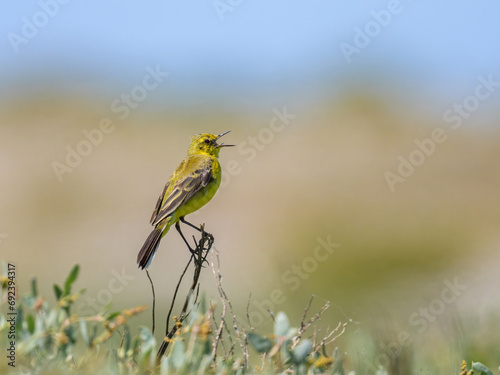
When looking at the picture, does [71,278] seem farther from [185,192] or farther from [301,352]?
[185,192]

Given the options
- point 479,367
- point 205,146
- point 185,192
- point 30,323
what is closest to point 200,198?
point 185,192

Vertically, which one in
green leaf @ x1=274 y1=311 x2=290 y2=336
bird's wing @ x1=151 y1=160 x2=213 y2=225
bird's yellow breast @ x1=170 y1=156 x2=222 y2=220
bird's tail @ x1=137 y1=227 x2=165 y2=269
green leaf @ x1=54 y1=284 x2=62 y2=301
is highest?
bird's wing @ x1=151 y1=160 x2=213 y2=225

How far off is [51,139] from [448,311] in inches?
618

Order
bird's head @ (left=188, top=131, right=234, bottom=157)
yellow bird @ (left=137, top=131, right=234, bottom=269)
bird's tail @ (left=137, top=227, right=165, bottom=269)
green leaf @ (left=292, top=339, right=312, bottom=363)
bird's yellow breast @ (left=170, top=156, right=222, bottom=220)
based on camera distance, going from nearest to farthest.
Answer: green leaf @ (left=292, top=339, right=312, bottom=363)
bird's tail @ (left=137, top=227, right=165, bottom=269)
yellow bird @ (left=137, top=131, right=234, bottom=269)
bird's yellow breast @ (left=170, top=156, right=222, bottom=220)
bird's head @ (left=188, top=131, right=234, bottom=157)

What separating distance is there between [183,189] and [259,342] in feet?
10.7

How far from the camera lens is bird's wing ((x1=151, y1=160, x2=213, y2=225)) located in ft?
19.2

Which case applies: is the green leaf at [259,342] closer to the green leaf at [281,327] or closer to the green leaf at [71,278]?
the green leaf at [281,327]

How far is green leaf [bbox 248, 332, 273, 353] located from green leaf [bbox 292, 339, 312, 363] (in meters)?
0.10

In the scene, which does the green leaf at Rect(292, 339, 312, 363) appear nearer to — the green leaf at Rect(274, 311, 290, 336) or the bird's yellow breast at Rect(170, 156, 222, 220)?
the green leaf at Rect(274, 311, 290, 336)

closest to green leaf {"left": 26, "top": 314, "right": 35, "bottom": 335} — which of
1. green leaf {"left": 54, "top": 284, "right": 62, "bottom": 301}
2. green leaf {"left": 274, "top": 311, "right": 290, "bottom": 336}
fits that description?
green leaf {"left": 54, "top": 284, "right": 62, "bottom": 301}

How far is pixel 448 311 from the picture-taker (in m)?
7.20

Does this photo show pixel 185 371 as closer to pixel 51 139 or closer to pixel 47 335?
pixel 47 335

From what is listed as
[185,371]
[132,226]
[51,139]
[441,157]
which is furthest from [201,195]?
[51,139]

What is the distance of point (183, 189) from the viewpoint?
5957 mm
